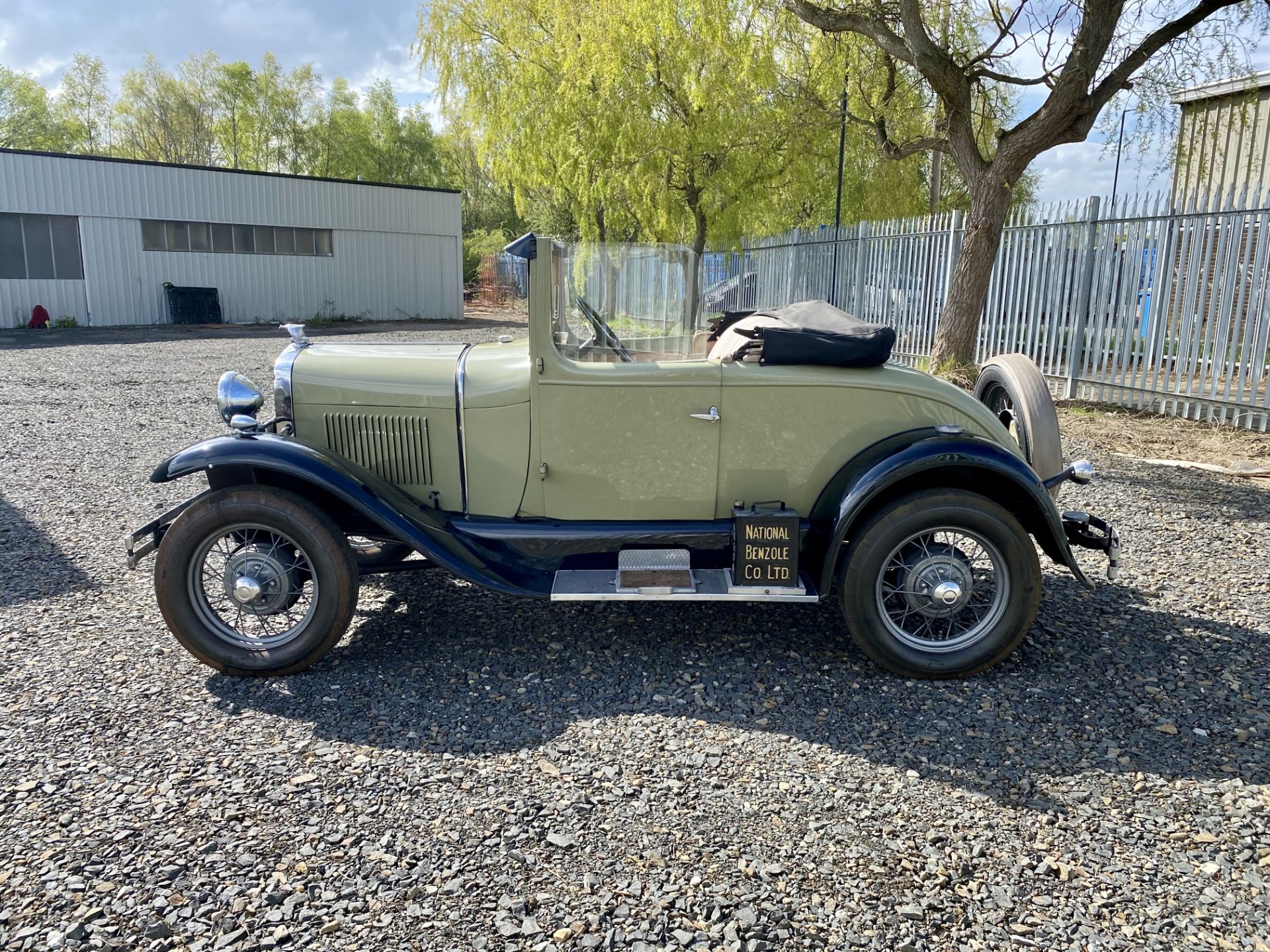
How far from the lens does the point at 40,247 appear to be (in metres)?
21.9

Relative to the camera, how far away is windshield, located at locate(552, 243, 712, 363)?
374cm

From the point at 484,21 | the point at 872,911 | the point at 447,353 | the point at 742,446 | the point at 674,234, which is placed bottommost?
the point at 872,911

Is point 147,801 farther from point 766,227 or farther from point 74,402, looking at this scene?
point 766,227

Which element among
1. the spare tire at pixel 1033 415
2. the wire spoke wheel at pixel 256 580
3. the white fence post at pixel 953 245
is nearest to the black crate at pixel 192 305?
the white fence post at pixel 953 245

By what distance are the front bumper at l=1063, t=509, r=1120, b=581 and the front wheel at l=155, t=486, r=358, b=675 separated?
3.15m

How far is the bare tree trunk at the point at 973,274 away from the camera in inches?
428

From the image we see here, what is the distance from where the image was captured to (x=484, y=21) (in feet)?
63.7

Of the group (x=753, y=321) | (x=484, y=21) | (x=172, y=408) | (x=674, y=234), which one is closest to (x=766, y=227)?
(x=674, y=234)

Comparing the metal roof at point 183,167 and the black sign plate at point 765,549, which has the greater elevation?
the metal roof at point 183,167

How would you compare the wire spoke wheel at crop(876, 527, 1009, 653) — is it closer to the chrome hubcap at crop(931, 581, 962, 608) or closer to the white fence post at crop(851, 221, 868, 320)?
the chrome hubcap at crop(931, 581, 962, 608)

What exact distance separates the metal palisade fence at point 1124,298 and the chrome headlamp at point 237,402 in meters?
2.94

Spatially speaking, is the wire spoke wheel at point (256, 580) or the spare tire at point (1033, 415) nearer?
the wire spoke wheel at point (256, 580)

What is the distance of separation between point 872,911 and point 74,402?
11.5m

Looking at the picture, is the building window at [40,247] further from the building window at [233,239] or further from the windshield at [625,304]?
the windshield at [625,304]
